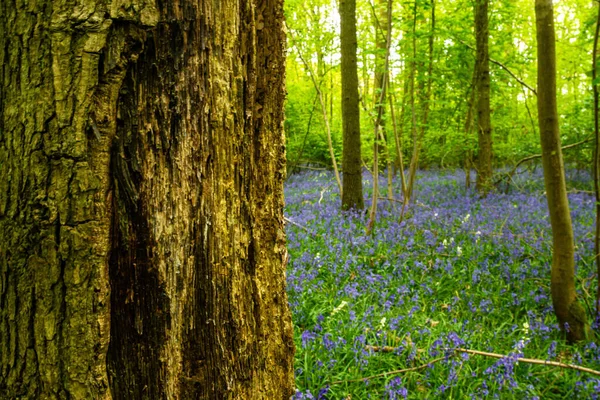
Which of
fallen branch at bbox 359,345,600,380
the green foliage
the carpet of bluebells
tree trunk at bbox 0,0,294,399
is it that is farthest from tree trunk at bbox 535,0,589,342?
tree trunk at bbox 0,0,294,399

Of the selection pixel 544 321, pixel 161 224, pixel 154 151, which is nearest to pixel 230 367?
pixel 161 224

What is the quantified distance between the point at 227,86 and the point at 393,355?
3.29m

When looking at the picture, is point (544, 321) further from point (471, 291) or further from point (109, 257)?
point (109, 257)

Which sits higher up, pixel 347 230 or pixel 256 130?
pixel 256 130

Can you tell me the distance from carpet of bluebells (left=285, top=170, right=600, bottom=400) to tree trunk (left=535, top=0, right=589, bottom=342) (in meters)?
0.25

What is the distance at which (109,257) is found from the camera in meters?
1.04

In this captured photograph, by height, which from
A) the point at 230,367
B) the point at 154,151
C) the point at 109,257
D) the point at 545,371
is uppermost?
the point at 154,151

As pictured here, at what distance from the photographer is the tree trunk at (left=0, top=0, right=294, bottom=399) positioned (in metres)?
0.99

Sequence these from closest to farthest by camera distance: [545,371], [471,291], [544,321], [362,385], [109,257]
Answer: [109,257], [362,385], [545,371], [544,321], [471,291]

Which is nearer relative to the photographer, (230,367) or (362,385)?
(230,367)

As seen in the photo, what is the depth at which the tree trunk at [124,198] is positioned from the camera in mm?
989

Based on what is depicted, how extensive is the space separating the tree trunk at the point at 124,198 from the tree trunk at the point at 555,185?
3516mm

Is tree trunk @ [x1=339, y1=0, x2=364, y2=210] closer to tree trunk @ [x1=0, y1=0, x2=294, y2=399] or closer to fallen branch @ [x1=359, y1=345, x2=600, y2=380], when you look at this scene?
fallen branch @ [x1=359, y1=345, x2=600, y2=380]

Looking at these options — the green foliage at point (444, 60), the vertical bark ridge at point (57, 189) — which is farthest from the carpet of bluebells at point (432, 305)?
the vertical bark ridge at point (57, 189)
